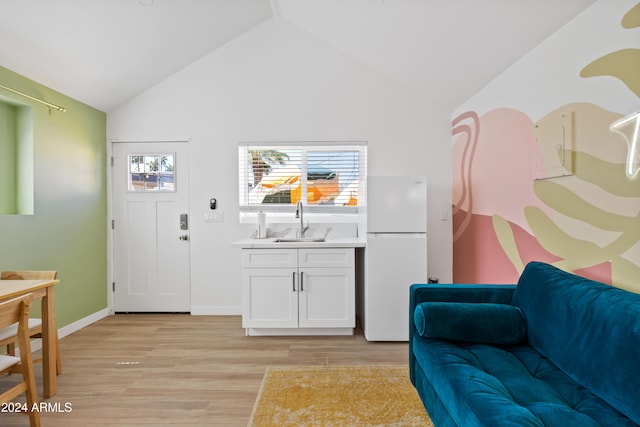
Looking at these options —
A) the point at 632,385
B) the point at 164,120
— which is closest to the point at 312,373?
the point at 632,385

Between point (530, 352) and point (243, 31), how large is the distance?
12.8ft

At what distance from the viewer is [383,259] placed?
2994 mm

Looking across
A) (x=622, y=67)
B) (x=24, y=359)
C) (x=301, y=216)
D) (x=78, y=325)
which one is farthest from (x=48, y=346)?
(x=622, y=67)

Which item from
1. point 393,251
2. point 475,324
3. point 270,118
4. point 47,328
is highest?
point 270,118

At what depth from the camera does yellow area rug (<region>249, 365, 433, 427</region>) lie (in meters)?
1.87

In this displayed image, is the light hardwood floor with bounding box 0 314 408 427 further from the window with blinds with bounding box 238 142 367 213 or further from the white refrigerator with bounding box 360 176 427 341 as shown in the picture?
the window with blinds with bounding box 238 142 367 213

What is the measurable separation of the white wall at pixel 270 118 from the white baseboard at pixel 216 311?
1 centimetres

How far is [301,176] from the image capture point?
3766 mm

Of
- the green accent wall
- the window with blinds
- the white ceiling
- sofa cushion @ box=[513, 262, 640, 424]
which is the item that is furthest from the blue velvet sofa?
the green accent wall

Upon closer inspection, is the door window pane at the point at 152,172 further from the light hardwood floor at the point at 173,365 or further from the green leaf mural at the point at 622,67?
the green leaf mural at the point at 622,67

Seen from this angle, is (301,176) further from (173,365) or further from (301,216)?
(173,365)

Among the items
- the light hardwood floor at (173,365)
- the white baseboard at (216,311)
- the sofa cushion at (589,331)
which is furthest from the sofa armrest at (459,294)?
the white baseboard at (216,311)

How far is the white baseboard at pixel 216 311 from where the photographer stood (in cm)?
376

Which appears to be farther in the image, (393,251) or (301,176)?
(301,176)
